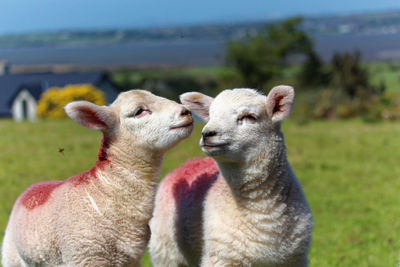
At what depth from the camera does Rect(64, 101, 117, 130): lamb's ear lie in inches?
149

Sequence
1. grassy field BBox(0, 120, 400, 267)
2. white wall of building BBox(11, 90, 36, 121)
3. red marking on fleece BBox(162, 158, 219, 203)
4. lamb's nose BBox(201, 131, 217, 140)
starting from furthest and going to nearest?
white wall of building BBox(11, 90, 36, 121) → grassy field BBox(0, 120, 400, 267) → red marking on fleece BBox(162, 158, 219, 203) → lamb's nose BBox(201, 131, 217, 140)

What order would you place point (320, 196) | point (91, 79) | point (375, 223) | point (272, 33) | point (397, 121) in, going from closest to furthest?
point (375, 223)
point (320, 196)
point (397, 121)
point (91, 79)
point (272, 33)

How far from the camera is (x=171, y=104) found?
155 inches

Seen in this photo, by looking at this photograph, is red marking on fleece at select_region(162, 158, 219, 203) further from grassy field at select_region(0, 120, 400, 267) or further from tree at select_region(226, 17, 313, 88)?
tree at select_region(226, 17, 313, 88)

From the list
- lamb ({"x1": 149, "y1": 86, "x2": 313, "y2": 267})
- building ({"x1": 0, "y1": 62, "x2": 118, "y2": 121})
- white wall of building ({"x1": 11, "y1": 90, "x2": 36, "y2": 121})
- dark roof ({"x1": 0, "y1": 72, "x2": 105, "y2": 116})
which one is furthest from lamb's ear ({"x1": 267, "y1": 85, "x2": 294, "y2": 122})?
white wall of building ({"x1": 11, "y1": 90, "x2": 36, "y2": 121})

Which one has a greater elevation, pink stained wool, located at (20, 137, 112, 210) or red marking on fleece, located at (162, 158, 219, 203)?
pink stained wool, located at (20, 137, 112, 210)

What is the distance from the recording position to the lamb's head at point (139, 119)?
3.84 m

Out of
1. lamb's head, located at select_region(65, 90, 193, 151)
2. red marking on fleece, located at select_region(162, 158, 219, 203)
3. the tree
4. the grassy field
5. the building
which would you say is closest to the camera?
lamb's head, located at select_region(65, 90, 193, 151)

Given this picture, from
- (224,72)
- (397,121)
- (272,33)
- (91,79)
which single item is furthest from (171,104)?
(272,33)

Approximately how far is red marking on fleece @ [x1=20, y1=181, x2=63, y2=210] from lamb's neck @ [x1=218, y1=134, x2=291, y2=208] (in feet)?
4.85

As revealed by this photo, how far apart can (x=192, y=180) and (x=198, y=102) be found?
917 mm

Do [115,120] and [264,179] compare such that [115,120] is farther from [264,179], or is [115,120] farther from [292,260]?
[292,260]

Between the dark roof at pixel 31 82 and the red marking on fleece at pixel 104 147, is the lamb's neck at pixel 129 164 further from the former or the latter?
the dark roof at pixel 31 82

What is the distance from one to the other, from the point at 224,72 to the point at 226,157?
24956 mm
